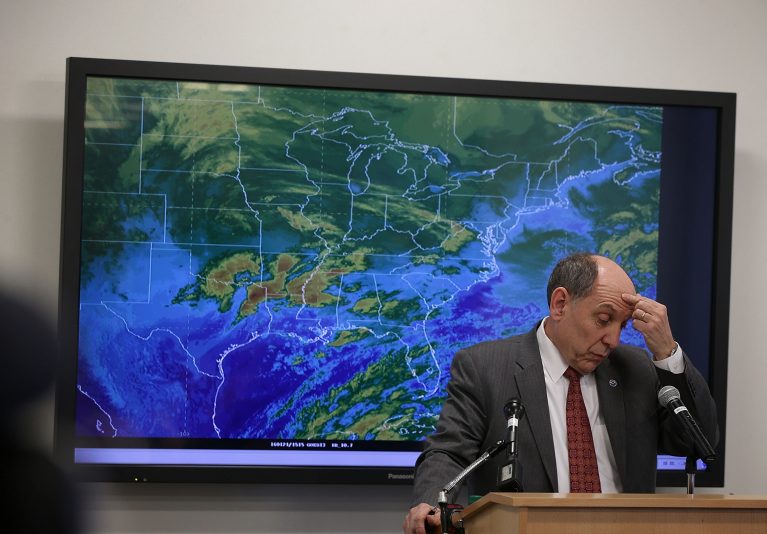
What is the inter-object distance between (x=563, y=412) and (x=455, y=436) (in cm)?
34

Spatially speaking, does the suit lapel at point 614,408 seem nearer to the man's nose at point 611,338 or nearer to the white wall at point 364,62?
the man's nose at point 611,338

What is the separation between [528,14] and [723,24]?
87 centimetres

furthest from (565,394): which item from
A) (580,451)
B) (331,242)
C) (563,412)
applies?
(331,242)

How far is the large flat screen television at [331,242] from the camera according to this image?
11.6 feet

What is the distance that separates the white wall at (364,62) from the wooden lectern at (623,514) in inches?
70.0

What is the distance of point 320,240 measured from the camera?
3668 mm

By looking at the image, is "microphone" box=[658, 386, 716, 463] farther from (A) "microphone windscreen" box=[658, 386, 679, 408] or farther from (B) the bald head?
(B) the bald head

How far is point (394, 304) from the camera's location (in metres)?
3.69

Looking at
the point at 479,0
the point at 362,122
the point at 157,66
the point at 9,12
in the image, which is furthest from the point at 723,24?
the point at 9,12

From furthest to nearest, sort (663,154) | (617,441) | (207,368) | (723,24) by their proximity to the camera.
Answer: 1. (723,24)
2. (663,154)
3. (207,368)
4. (617,441)

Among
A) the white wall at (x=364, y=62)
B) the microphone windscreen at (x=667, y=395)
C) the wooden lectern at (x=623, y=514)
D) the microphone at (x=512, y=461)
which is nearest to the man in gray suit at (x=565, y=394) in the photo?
the microphone windscreen at (x=667, y=395)

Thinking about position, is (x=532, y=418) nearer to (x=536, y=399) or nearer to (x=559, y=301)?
(x=536, y=399)

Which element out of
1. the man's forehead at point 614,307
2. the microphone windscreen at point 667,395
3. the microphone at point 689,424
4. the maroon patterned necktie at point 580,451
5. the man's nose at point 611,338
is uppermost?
the man's forehead at point 614,307

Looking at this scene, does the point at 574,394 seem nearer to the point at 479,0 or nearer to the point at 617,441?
the point at 617,441
